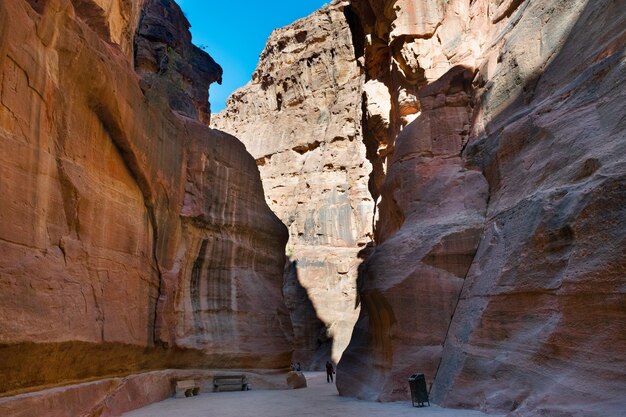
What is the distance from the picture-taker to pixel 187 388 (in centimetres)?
1423

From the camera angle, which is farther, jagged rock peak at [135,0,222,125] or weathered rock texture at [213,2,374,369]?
weathered rock texture at [213,2,374,369]

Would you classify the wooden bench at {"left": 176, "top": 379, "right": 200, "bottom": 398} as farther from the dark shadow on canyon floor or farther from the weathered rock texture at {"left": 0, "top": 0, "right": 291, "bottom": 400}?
the dark shadow on canyon floor

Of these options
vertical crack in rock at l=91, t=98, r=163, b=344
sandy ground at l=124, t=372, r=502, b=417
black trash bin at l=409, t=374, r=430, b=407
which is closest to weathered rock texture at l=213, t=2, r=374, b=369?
sandy ground at l=124, t=372, r=502, b=417

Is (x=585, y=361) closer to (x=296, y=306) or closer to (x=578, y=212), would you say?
(x=578, y=212)

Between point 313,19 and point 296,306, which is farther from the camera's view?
point 313,19

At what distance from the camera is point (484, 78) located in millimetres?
13867

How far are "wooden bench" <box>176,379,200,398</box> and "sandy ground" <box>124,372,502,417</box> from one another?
1.65ft

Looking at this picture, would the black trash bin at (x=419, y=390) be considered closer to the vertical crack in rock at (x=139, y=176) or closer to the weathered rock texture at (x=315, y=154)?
the vertical crack in rock at (x=139, y=176)

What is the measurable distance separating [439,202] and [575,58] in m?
4.82

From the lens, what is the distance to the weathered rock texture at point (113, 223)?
810 centimetres

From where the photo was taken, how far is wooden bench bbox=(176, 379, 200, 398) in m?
13.9

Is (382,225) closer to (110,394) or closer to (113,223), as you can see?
(113,223)

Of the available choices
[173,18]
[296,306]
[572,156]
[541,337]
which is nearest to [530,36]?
[572,156]

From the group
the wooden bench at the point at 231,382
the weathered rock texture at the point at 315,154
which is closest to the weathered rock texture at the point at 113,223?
the wooden bench at the point at 231,382
